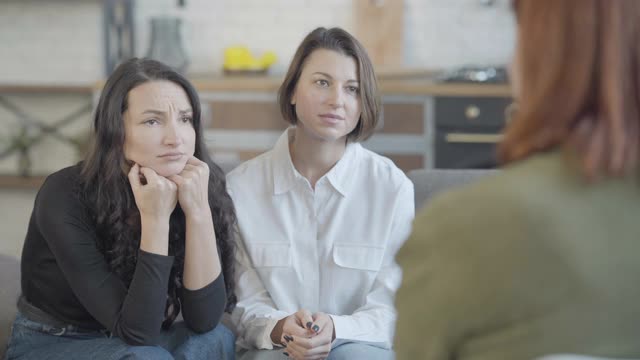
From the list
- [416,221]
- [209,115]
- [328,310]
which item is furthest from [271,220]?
[209,115]

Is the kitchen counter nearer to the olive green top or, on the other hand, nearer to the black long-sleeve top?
the black long-sleeve top

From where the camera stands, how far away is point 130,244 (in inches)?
76.6

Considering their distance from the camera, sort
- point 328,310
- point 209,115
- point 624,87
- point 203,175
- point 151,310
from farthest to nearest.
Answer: point 209,115 → point 328,310 → point 203,175 → point 151,310 → point 624,87

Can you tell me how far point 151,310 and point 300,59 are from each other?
0.78 meters

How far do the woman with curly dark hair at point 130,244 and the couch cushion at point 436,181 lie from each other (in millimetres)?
601

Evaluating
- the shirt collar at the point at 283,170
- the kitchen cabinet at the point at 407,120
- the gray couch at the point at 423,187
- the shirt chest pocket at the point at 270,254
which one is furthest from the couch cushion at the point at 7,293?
the kitchen cabinet at the point at 407,120

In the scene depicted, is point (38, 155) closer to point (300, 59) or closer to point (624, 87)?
point (300, 59)

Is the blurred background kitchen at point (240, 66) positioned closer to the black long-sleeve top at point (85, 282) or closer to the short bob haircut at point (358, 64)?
the short bob haircut at point (358, 64)

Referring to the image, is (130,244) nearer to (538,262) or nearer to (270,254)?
(270,254)

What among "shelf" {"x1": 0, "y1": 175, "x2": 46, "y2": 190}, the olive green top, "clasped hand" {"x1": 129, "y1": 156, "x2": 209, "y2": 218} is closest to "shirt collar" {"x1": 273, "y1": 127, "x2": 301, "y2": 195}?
"clasped hand" {"x1": 129, "y1": 156, "x2": 209, "y2": 218}

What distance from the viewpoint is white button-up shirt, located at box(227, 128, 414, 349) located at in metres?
2.11

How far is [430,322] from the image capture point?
3.49 feet

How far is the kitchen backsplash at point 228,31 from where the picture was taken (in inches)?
185

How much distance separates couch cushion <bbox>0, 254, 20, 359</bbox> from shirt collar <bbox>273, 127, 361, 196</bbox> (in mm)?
699
